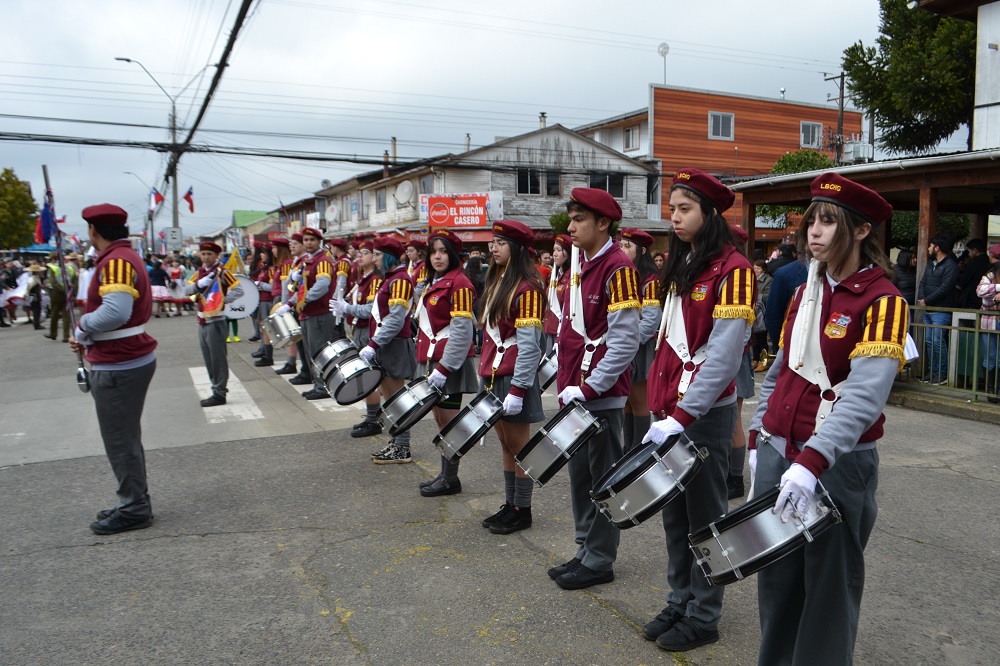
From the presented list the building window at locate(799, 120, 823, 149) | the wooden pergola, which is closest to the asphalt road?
the wooden pergola

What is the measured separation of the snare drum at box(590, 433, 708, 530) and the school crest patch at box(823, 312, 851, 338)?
0.83m

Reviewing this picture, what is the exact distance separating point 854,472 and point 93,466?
6.62 meters

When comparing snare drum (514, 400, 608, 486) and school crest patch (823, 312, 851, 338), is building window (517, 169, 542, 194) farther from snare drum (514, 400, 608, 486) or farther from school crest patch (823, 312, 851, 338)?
school crest patch (823, 312, 851, 338)

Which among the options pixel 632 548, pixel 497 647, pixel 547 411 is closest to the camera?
pixel 497 647

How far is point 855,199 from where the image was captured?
2607 millimetres

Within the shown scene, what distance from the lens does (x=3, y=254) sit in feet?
113

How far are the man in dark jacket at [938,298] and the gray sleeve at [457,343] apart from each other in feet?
22.8

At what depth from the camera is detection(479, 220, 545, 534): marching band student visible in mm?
4781

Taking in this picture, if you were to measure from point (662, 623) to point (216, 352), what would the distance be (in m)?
7.68

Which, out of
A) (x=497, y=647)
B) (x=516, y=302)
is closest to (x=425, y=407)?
(x=516, y=302)

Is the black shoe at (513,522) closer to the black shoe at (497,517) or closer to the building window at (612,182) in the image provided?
the black shoe at (497,517)

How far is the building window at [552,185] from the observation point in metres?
36.7

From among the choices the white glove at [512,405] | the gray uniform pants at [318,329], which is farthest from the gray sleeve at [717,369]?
the gray uniform pants at [318,329]

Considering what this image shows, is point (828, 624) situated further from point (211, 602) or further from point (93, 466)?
point (93, 466)
